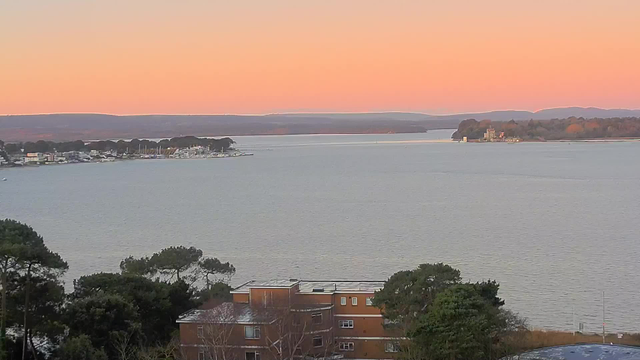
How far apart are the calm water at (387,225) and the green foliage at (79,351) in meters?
5.86

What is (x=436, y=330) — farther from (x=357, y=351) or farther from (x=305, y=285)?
(x=305, y=285)

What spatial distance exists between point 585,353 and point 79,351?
185 inches

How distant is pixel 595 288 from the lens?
1199 cm

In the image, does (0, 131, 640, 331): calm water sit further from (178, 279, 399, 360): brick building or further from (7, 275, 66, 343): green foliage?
(7, 275, 66, 343): green foliage

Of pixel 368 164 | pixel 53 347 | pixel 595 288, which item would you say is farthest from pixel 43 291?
pixel 368 164

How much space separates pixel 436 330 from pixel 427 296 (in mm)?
828

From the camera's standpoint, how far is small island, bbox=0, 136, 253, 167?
2168 inches

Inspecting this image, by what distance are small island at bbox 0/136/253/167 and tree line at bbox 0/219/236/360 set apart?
4681 centimetres

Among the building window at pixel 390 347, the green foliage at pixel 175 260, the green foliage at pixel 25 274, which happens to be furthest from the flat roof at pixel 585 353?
the green foliage at pixel 25 274

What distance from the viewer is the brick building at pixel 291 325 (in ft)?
24.0

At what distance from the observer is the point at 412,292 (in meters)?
7.79

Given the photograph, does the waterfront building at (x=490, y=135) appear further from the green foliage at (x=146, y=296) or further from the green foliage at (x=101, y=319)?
the green foliage at (x=101, y=319)

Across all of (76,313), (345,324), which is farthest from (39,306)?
(345,324)

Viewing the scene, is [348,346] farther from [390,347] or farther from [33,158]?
[33,158]
